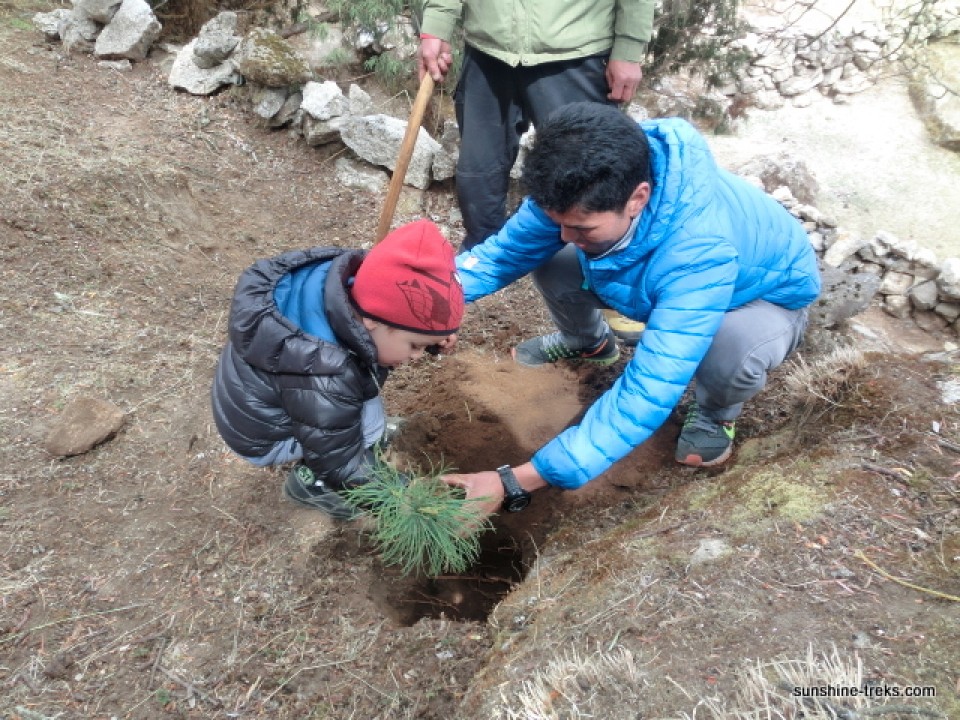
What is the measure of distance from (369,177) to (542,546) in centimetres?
284

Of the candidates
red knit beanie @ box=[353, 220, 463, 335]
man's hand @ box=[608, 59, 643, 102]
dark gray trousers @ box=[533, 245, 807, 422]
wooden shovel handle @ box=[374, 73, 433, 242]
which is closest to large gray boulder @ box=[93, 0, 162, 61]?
wooden shovel handle @ box=[374, 73, 433, 242]

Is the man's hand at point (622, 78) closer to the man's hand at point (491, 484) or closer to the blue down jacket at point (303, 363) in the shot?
the blue down jacket at point (303, 363)

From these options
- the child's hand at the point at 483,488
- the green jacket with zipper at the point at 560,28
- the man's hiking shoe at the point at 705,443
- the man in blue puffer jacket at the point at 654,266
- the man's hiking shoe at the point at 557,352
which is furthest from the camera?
the man's hiking shoe at the point at 557,352

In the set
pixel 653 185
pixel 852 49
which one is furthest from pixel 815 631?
pixel 852 49

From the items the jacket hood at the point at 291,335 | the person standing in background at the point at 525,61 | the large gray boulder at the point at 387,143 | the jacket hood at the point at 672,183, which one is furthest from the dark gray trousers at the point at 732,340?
the large gray boulder at the point at 387,143

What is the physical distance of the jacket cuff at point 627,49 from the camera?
290cm

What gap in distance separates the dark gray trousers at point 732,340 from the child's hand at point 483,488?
3.01ft

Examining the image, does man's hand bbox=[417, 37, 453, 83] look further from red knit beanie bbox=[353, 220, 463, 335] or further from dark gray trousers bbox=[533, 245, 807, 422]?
red knit beanie bbox=[353, 220, 463, 335]

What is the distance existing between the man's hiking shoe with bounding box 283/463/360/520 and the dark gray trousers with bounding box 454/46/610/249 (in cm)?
181

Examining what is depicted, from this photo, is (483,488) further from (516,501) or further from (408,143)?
(408,143)

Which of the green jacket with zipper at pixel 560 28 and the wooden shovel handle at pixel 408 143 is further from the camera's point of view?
the green jacket with zipper at pixel 560 28

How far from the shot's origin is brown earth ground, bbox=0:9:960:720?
1479 mm

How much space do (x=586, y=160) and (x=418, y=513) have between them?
111cm

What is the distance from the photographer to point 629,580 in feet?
5.65
